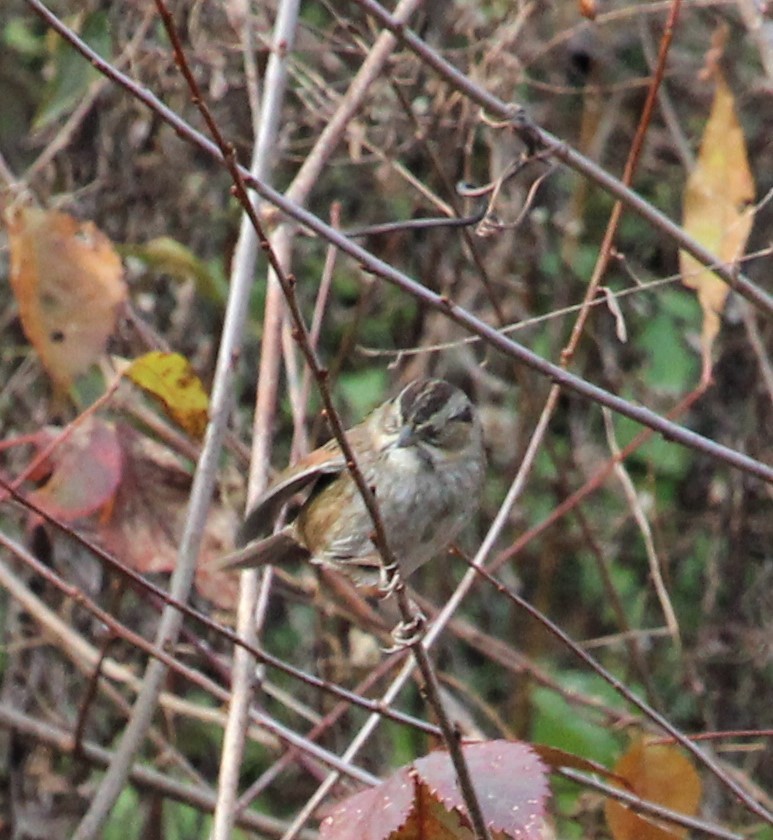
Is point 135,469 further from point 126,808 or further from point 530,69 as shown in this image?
point 530,69

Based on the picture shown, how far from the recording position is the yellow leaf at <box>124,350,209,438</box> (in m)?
2.27

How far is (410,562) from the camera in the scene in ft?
9.30

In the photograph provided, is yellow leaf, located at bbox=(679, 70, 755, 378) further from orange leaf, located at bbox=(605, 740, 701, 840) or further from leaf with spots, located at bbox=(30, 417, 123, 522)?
leaf with spots, located at bbox=(30, 417, 123, 522)

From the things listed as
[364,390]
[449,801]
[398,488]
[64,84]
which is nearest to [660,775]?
[449,801]

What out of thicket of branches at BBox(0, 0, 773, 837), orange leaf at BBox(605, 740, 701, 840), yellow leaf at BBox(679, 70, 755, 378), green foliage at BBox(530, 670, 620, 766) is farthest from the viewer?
green foliage at BBox(530, 670, 620, 766)

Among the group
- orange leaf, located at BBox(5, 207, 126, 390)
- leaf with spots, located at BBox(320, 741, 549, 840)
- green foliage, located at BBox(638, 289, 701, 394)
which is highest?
orange leaf, located at BBox(5, 207, 126, 390)

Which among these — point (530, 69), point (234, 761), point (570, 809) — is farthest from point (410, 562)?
point (530, 69)

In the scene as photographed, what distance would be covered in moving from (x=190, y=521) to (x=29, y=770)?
1566 mm

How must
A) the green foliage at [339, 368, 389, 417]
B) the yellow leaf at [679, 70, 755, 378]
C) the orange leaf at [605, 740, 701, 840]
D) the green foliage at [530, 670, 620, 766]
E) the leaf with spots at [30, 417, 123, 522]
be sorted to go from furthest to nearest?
the green foliage at [339, 368, 389, 417] → the green foliage at [530, 670, 620, 766] → the yellow leaf at [679, 70, 755, 378] → the leaf with spots at [30, 417, 123, 522] → the orange leaf at [605, 740, 701, 840]

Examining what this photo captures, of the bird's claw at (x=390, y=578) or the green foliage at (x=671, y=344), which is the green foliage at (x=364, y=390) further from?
the bird's claw at (x=390, y=578)

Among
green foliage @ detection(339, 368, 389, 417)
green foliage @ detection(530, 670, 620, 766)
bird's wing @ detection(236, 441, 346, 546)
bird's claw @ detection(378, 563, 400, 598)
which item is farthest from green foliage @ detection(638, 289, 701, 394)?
bird's claw @ detection(378, 563, 400, 598)

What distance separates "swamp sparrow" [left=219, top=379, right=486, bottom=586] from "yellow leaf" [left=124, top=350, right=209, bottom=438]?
1.38 feet

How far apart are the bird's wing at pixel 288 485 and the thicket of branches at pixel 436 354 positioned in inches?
8.0

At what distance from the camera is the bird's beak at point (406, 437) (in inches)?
114
